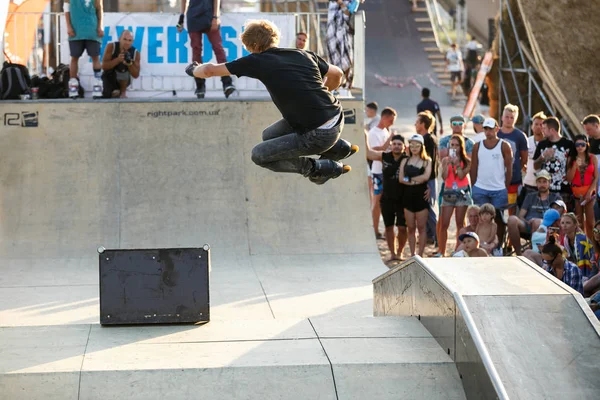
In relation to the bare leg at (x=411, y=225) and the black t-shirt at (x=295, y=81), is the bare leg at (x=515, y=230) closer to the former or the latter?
the bare leg at (x=411, y=225)

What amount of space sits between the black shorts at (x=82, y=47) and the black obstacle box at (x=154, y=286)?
20.5 feet

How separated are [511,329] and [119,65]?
862 cm

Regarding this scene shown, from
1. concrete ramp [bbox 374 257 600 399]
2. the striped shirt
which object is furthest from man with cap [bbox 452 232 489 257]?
concrete ramp [bbox 374 257 600 399]

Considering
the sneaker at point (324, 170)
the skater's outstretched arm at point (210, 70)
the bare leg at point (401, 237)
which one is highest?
the skater's outstretched arm at point (210, 70)

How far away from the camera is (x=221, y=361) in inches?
201

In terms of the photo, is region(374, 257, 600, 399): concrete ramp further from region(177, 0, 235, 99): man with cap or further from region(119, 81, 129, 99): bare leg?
region(119, 81, 129, 99): bare leg

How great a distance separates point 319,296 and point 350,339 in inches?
139

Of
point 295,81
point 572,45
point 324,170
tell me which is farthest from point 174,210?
point 572,45

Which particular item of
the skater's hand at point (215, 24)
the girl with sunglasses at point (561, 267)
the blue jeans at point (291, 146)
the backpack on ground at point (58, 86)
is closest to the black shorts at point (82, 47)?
the backpack on ground at point (58, 86)

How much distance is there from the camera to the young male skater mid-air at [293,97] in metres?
6.04

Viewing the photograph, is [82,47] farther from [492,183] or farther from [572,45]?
[572,45]

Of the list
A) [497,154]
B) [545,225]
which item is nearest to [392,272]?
[545,225]

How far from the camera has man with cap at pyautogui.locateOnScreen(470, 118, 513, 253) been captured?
10.4m

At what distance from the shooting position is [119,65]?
40.4 feet
